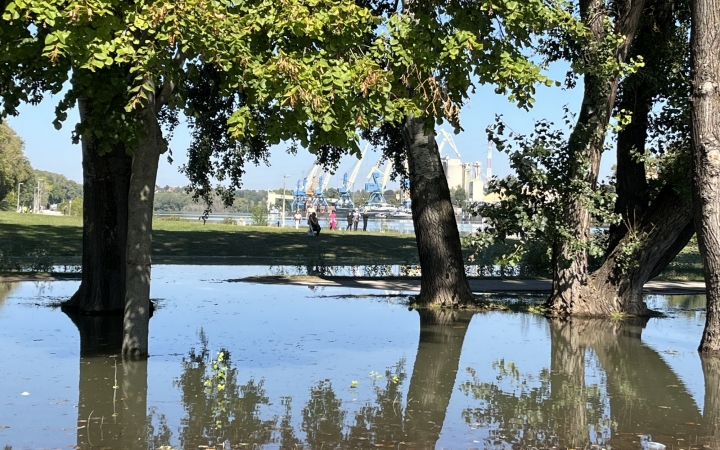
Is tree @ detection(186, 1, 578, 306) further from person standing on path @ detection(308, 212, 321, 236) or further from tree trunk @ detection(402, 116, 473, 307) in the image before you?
person standing on path @ detection(308, 212, 321, 236)

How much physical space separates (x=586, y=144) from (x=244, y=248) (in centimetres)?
2071

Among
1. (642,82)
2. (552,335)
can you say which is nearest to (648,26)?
(642,82)

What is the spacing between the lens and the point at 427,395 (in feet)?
33.3

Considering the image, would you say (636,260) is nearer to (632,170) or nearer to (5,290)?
(632,170)

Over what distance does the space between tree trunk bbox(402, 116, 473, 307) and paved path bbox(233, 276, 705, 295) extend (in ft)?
12.5

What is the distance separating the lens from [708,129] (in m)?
12.7

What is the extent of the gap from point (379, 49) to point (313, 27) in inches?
51.7

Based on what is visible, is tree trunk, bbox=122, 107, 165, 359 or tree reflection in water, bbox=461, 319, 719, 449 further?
tree trunk, bbox=122, 107, 165, 359

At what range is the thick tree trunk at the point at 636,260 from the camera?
17.5m

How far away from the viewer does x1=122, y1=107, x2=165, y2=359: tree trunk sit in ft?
37.3

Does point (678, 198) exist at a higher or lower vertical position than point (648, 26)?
lower

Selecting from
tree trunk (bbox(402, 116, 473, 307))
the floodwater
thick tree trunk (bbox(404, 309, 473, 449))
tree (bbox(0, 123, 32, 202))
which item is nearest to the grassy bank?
tree trunk (bbox(402, 116, 473, 307))

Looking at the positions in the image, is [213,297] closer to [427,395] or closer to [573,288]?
[573,288]

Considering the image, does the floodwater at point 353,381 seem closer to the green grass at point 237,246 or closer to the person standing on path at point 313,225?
the green grass at point 237,246
